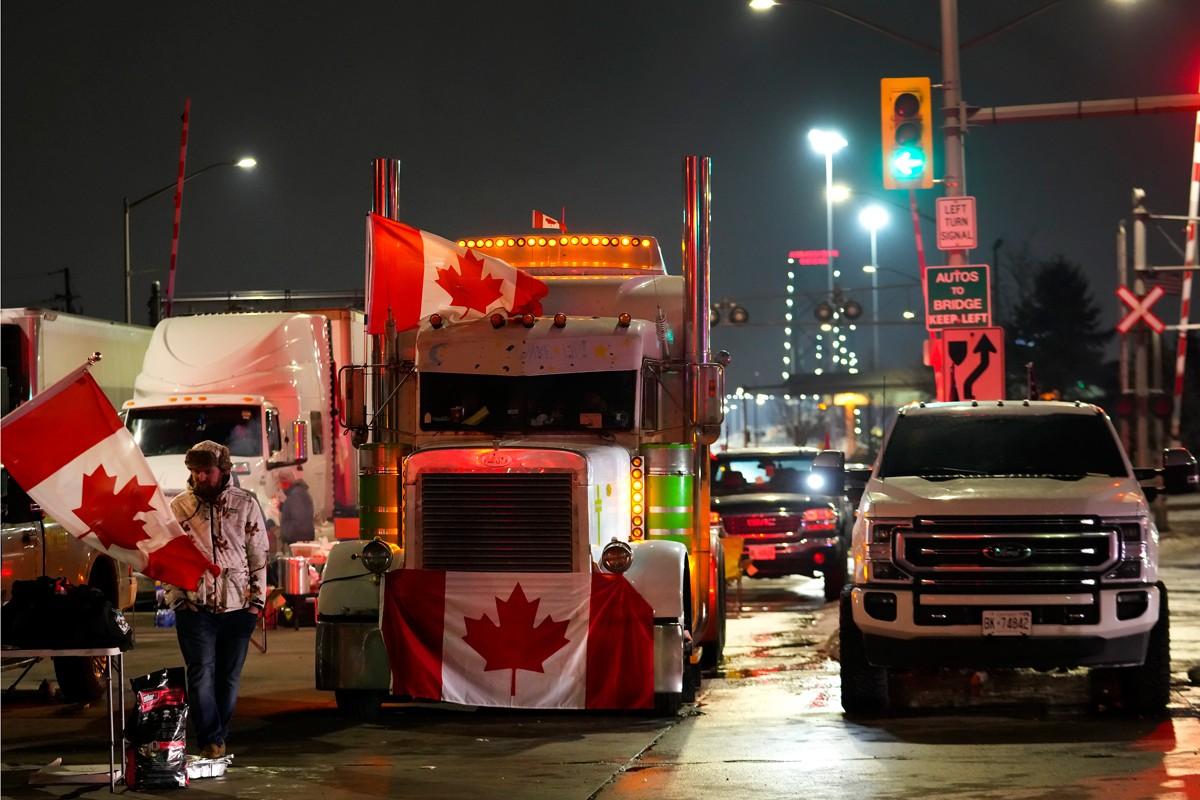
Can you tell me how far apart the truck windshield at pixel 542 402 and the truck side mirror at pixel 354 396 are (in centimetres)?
58

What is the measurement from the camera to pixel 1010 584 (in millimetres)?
11992

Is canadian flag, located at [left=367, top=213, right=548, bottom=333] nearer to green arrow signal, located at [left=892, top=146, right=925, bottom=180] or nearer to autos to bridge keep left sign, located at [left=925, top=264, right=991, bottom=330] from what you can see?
autos to bridge keep left sign, located at [left=925, top=264, right=991, bottom=330]

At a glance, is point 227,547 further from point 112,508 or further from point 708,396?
point 708,396

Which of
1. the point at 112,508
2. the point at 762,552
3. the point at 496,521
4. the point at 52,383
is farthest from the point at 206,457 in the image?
the point at 762,552

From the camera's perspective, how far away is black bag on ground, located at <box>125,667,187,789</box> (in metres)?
9.93

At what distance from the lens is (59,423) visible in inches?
385

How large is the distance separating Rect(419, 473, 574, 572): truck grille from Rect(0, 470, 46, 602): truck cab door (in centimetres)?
361

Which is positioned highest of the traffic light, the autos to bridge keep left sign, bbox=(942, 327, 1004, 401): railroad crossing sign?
the traffic light

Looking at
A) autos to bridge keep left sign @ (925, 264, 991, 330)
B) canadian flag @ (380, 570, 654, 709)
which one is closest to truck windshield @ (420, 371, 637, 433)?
canadian flag @ (380, 570, 654, 709)

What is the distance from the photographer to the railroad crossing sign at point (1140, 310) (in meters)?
32.0

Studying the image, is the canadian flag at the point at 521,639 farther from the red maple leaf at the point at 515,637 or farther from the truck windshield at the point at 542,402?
the truck windshield at the point at 542,402

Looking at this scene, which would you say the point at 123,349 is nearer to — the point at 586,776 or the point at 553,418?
the point at 553,418

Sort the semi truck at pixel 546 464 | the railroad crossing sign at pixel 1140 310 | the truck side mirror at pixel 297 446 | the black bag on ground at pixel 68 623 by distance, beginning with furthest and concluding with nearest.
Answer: the railroad crossing sign at pixel 1140 310 → the truck side mirror at pixel 297 446 → the semi truck at pixel 546 464 → the black bag on ground at pixel 68 623

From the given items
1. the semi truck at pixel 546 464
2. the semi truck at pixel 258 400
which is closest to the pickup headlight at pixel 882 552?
the semi truck at pixel 546 464
